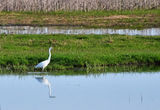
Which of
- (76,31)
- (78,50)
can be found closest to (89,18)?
(76,31)

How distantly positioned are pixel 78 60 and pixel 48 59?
1.48 m

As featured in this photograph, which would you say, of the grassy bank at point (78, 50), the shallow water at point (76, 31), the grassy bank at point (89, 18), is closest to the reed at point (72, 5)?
the grassy bank at point (89, 18)

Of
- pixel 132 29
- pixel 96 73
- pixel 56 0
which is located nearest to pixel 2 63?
pixel 96 73

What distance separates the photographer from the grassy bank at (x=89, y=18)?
3394cm

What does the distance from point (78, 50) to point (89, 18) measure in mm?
15883

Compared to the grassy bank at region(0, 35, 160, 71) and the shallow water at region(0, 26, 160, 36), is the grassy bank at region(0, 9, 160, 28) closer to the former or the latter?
the shallow water at region(0, 26, 160, 36)

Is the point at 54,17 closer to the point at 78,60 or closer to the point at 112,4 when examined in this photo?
the point at 112,4

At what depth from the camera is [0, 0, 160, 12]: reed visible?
3925 centimetres

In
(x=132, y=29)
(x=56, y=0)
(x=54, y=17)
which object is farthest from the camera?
(x=56, y=0)

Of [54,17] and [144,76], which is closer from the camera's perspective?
[144,76]

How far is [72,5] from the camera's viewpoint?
131 ft

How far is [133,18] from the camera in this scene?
3631 centimetres

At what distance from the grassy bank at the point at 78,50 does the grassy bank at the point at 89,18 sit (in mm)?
9913

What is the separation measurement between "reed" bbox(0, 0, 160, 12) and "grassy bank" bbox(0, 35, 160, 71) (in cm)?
1549
